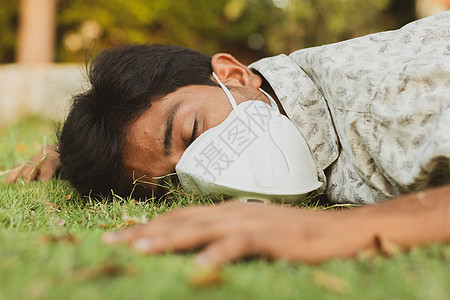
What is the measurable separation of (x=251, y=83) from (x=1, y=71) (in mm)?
8045

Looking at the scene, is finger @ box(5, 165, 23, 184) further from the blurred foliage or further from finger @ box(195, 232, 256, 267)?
the blurred foliage

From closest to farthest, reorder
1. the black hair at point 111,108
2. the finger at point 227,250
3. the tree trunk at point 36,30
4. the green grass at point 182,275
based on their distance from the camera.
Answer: the green grass at point 182,275
the finger at point 227,250
the black hair at point 111,108
the tree trunk at point 36,30

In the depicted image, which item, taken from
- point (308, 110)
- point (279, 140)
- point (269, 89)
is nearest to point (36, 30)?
point (269, 89)

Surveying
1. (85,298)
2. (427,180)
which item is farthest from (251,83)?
(85,298)

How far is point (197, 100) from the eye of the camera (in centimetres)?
Result: 240

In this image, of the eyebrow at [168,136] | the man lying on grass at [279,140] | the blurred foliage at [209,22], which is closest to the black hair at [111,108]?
the man lying on grass at [279,140]

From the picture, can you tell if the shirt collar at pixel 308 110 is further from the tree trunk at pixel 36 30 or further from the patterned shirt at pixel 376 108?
the tree trunk at pixel 36 30

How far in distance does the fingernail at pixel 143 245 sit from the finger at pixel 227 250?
0.14m

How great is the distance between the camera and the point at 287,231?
1.35m

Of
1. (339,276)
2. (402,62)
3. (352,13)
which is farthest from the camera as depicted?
(352,13)

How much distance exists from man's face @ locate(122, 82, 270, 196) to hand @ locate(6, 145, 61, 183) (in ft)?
2.74

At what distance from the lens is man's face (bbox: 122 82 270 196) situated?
229cm

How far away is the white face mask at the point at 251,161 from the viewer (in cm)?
211

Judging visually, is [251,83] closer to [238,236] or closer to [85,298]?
[238,236]
